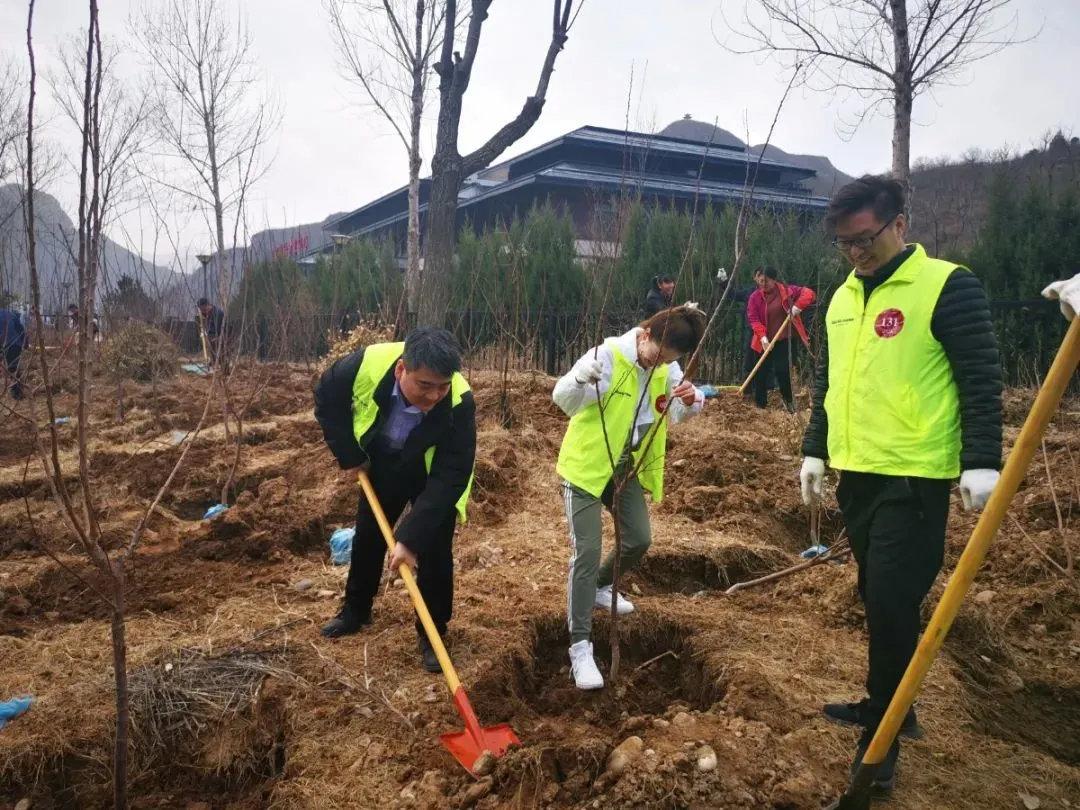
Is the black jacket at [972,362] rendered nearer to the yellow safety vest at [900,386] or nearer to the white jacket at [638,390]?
the yellow safety vest at [900,386]

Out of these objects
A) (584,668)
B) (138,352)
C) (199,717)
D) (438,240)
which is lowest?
(199,717)

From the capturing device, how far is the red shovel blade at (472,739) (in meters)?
2.29

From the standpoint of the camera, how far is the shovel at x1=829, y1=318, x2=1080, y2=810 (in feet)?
4.83

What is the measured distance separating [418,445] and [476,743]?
107cm

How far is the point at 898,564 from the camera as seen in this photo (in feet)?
6.86

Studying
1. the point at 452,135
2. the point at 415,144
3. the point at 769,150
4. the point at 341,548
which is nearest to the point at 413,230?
the point at 415,144

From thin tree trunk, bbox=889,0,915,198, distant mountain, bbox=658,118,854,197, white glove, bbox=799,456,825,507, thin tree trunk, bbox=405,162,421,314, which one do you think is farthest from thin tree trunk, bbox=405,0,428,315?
distant mountain, bbox=658,118,854,197

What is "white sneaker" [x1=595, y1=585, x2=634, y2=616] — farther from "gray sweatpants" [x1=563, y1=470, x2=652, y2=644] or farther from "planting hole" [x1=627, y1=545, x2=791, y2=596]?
"planting hole" [x1=627, y1=545, x2=791, y2=596]

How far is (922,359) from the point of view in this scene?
6.84 feet

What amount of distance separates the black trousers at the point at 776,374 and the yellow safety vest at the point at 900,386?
237 inches

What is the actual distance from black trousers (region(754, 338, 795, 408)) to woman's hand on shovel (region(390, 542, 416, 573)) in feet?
20.4

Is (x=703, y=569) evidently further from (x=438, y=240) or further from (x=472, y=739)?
(x=438, y=240)

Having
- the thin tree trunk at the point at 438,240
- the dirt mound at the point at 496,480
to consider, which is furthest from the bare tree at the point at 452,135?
the dirt mound at the point at 496,480

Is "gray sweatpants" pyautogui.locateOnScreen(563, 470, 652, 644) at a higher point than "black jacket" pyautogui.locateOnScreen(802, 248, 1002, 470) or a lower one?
lower
